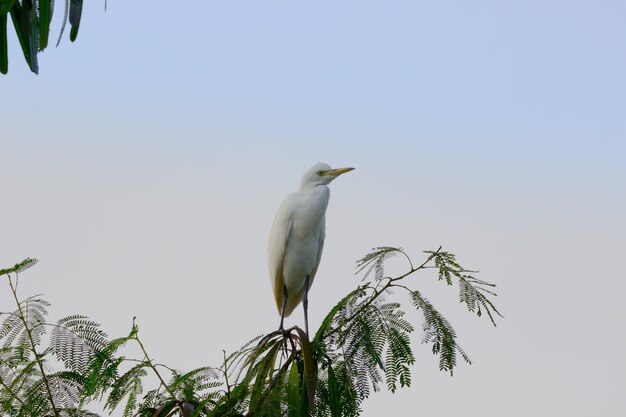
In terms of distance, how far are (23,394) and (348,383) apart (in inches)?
52.4

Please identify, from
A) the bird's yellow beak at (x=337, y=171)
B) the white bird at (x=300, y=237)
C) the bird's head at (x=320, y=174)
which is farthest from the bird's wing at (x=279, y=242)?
the bird's yellow beak at (x=337, y=171)

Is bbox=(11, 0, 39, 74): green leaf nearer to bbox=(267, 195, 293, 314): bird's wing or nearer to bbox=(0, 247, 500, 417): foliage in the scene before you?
bbox=(0, 247, 500, 417): foliage

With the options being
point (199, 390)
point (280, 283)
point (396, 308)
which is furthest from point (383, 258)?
point (280, 283)

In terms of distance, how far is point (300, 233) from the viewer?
24.3 feet

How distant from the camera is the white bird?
23.9 ft

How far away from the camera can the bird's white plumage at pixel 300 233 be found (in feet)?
23.9

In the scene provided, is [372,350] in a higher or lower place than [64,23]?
lower

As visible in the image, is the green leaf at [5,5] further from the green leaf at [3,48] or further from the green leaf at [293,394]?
the green leaf at [293,394]

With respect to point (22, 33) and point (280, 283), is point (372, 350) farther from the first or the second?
point (280, 283)

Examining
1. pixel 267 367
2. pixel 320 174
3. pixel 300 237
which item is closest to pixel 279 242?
pixel 300 237

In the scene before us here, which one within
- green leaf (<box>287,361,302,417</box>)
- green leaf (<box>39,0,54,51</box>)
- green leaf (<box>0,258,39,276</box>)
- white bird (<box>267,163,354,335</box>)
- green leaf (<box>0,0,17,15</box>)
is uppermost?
white bird (<box>267,163,354,335</box>)

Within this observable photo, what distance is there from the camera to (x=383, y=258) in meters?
3.74

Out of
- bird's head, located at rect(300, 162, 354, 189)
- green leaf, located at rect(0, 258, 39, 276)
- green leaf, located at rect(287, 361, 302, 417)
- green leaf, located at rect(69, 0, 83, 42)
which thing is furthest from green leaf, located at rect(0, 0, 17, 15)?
bird's head, located at rect(300, 162, 354, 189)

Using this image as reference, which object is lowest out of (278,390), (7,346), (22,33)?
(278,390)
